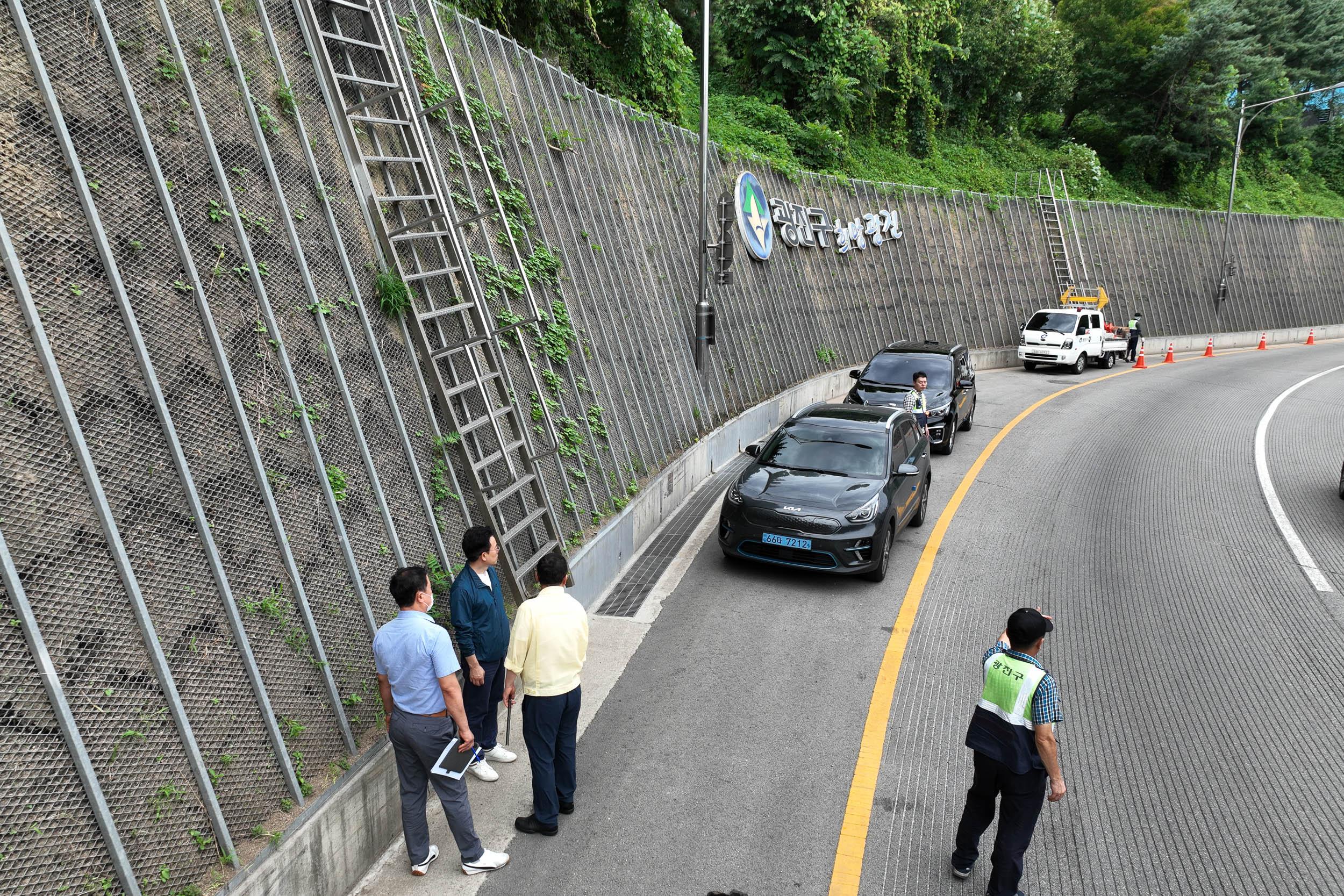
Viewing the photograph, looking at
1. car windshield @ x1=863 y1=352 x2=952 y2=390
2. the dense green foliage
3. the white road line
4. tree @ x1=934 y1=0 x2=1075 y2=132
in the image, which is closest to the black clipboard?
the white road line

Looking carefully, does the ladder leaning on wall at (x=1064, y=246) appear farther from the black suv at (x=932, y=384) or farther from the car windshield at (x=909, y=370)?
the car windshield at (x=909, y=370)

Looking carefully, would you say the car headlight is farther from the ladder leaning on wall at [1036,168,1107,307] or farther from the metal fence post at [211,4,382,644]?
the ladder leaning on wall at [1036,168,1107,307]

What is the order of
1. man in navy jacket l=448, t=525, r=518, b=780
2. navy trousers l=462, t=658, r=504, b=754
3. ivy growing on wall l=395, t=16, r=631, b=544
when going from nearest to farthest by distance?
man in navy jacket l=448, t=525, r=518, b=780 < navy trousers l=462, t=658, r=504, b=754 < ivy growing on wall l=395, t=16, r=631, b=544

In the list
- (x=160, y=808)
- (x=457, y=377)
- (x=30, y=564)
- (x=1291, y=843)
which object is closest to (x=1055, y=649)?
(x=1291, y=843)

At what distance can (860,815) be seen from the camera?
545 centimetres

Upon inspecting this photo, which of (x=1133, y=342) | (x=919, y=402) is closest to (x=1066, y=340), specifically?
(x=1133, y=342)

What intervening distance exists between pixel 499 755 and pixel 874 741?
273 cm

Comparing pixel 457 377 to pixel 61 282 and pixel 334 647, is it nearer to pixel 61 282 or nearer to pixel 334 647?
pixel 334 647

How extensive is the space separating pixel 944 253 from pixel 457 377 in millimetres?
24028

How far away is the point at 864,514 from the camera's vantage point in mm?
9023

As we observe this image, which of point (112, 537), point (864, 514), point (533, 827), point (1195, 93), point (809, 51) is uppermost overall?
point (809, 51)

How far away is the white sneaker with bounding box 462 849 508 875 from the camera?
4.92 meters

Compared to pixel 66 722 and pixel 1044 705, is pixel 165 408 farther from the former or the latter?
pixel 1044 705

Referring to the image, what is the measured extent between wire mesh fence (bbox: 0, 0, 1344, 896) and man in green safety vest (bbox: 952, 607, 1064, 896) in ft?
12.0
